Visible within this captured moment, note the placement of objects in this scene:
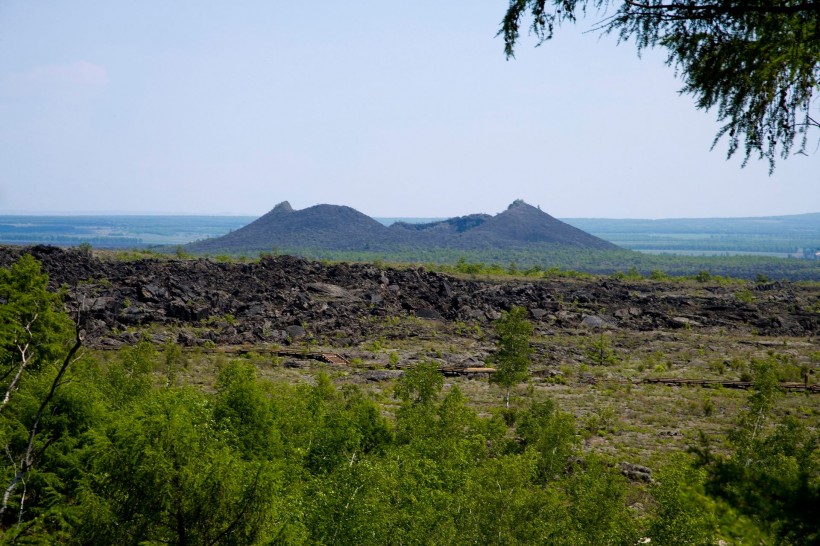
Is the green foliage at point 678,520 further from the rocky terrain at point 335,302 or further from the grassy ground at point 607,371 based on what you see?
the rocky terrain at point 335,302

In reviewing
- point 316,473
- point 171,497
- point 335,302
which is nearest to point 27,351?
point 316,473

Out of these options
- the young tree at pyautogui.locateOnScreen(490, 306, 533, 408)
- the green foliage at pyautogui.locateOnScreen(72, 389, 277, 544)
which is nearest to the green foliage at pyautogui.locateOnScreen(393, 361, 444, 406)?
the young tree at pyautogui.locateOnScreen(490, 306, 533, 408)

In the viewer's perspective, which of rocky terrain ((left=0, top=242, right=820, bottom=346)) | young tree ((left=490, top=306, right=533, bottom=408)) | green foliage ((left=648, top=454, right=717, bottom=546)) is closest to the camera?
green foliage ((left=648, top=454, right=717, bottom=546))

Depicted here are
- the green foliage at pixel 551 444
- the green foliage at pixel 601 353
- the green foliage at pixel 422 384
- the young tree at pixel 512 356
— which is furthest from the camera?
the green foliage at pixel 601 353

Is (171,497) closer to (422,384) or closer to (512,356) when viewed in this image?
(422,384)

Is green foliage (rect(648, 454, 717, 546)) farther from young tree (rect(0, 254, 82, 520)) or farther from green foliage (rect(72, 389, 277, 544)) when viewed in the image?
young tree (rect(0, 254, 82, 520))

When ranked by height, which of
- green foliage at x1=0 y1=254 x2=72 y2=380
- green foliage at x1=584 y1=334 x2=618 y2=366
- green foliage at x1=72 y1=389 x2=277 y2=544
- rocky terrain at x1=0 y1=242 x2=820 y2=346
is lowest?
green foliage at x1=584 y1=334 x2=618 y2=366

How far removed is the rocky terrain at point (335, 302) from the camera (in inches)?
2119

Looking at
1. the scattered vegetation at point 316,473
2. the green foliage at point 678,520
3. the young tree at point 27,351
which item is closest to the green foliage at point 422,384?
the scattered vegetation at point 316,473

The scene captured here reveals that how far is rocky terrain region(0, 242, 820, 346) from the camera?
177 feet

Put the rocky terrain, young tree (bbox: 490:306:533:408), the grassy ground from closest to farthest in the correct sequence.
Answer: the grassy ground → young tree (bbox: 490:306:533:408) → the rocky terrain

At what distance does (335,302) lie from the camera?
64.4 metres

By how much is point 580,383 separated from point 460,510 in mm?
29356

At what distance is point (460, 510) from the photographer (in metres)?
14.8
